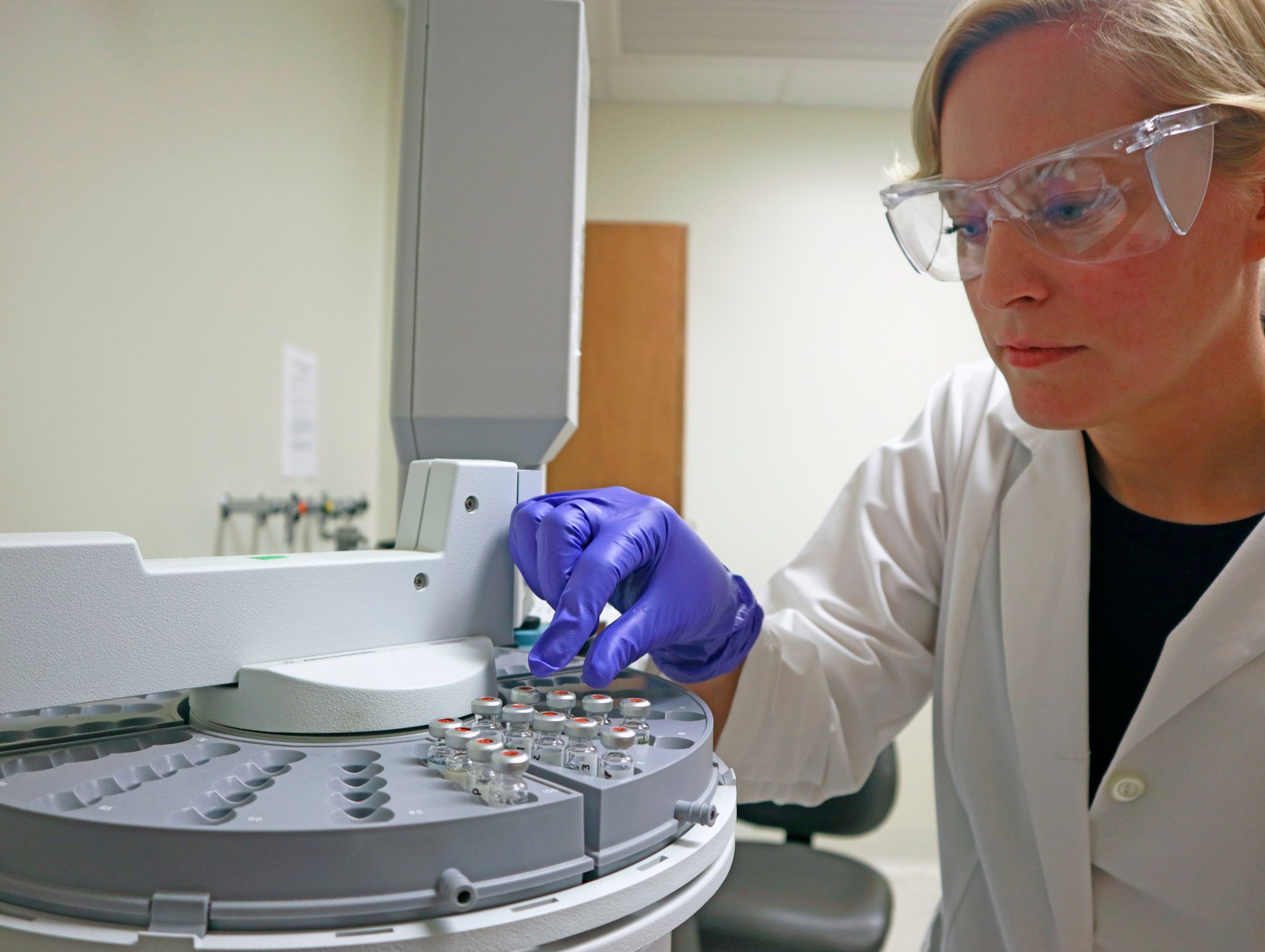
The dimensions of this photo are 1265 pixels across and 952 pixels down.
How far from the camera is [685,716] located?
0.58 metres

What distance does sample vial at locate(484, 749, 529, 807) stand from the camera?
42 centimetres

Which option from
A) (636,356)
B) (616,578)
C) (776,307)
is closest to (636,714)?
(616,578)

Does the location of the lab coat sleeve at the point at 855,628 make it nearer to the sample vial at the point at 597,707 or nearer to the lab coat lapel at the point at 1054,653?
the lab coat lapel at the point at 1054,653

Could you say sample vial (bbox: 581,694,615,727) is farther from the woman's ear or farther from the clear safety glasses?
the woman's ear

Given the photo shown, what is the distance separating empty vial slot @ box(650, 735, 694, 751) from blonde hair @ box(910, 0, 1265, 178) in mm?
594

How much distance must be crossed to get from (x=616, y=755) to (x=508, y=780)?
0.07 m

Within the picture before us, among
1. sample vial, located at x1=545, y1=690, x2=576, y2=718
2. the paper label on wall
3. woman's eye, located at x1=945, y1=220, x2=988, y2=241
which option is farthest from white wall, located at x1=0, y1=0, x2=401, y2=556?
woman's eye, located at x1=945, y1=220, x2=988, y2=241

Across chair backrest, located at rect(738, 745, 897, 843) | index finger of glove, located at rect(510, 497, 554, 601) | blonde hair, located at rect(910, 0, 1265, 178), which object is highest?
blonde hair, located at rect(910, 0, 1265, 178)

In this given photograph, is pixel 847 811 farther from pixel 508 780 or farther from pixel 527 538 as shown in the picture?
pixel 508 780

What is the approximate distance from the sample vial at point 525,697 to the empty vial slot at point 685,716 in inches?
3.4

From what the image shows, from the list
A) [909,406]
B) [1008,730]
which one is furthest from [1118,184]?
[909,406]

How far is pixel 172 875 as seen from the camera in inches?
14.5

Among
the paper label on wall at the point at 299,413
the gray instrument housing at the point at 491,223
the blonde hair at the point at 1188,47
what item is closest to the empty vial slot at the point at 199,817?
the gray instrument housing at the point at 491,223

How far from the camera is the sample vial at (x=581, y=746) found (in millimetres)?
466
